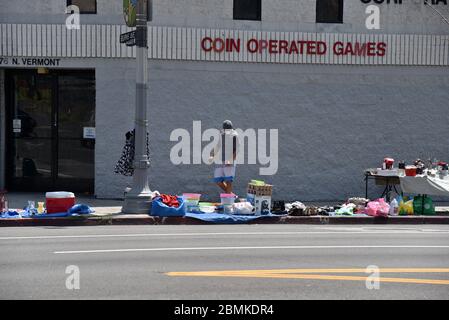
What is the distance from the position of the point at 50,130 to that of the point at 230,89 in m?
4.66

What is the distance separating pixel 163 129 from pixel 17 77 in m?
4.03

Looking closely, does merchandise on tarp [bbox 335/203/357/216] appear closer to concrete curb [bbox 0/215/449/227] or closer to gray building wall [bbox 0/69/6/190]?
concrete curb [bbox 0/215/449/227]

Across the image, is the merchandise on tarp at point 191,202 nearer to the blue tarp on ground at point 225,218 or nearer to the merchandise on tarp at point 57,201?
the blue tarp on ground at point 225,218

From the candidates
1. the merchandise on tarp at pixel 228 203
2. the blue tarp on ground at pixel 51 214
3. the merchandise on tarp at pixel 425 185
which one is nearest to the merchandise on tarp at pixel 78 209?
the blue tarp on ground at pixel 51 214

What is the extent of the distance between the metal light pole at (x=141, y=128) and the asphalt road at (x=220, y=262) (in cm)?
129

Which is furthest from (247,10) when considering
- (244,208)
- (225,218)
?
(225,218)

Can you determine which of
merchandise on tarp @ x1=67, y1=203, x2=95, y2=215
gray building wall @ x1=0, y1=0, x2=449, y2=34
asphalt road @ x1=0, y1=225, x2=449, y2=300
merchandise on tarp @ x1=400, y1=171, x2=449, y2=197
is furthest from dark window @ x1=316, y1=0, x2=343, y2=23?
merchandise on tarp @ x1=67, y1=203, x2=95, y2=215

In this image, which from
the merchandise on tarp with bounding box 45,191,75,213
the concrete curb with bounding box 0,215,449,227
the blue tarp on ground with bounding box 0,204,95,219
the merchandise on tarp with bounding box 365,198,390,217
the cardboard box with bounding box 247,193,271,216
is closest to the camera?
the concrete curb with bounding box 0,215,449,227

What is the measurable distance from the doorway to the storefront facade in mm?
27

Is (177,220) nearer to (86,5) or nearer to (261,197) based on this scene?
(261,197)

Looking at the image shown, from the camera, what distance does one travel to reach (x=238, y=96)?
17641 millimetres

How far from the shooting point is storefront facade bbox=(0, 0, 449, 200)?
17078 millimetres

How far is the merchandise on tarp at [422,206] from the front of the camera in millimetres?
15656

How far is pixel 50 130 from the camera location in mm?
17844
